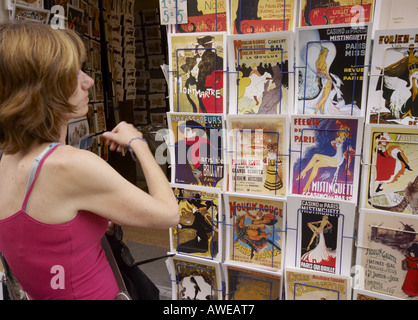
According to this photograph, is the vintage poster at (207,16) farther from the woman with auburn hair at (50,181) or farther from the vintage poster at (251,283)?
the vintage poster at (251,283)

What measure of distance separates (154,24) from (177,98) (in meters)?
3.10

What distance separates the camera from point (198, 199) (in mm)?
1531

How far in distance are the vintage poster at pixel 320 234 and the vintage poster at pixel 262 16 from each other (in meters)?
0.65

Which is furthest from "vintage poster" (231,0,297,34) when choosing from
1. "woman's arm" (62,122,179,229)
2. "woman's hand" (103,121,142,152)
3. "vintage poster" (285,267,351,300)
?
"vintage poster" (285,267,351,300)

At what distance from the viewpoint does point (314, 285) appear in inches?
56.1

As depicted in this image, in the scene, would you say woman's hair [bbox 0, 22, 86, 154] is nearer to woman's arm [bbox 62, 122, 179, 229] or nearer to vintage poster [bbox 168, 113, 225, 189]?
woman's arm [bbox 62, 122, 179, 229]

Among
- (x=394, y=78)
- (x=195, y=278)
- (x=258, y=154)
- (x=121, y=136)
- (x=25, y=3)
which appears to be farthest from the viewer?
(x=195, y=278)

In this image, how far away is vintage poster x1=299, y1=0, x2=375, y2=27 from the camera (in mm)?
1176

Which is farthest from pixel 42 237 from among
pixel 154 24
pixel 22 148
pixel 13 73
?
pixel 154 24

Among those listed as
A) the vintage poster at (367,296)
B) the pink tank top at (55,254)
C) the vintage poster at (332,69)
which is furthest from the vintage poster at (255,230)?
the pink tank top at (55,254)

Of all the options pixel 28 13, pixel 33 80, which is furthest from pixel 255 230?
pixel 28 13

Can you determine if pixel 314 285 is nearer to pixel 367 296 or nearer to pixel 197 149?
pixel 367 296

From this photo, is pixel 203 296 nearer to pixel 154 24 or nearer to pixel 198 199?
pixel 198 199

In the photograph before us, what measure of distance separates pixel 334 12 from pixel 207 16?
48cm
